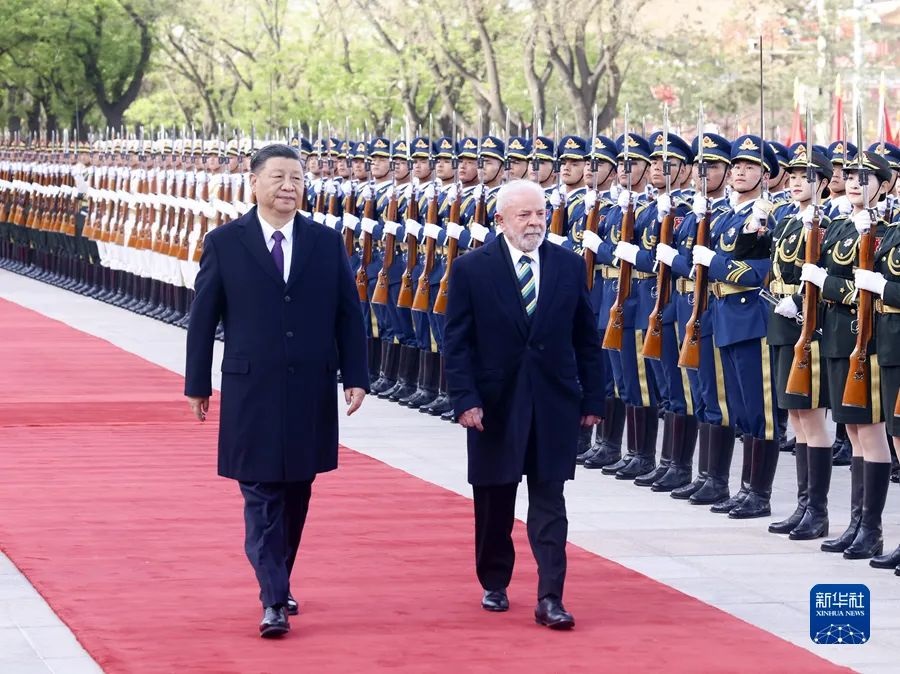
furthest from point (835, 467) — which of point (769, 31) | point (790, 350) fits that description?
point (769, 31)

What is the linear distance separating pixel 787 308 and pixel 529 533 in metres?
2.39

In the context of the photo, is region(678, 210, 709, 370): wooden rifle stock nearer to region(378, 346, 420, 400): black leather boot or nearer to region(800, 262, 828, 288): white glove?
region(800, 262, 828, 288): white glove

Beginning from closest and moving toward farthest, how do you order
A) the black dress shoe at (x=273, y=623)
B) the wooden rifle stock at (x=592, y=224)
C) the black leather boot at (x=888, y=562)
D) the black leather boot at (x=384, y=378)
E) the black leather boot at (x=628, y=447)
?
1. the black dress shoe at (x=273, y=623)
2. the black leather boot at (x=888, y=562)
3. the black leather boot at (x=628, y=447)
4. the wooden rifle stock at (x=592, y=224)
5. the black leather boot at (x=384, y=378)

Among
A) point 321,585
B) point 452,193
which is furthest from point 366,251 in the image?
point 321,585

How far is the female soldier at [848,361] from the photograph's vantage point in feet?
28.1

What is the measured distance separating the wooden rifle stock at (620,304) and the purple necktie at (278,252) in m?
4.06

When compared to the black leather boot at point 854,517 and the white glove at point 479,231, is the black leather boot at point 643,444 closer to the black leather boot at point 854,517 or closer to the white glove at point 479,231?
the white glove at point 479,231

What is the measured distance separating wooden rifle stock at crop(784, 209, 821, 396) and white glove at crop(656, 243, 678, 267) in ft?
4.46

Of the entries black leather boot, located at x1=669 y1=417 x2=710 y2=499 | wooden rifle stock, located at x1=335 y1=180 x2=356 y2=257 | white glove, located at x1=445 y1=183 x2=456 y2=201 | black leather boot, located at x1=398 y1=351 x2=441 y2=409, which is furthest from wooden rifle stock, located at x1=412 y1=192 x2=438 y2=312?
black leather boot, located at x1=669 y1=417 x2=710 y2=499

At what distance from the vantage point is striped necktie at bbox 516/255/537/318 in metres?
7.30

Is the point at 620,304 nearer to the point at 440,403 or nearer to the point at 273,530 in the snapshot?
the point at 440,403

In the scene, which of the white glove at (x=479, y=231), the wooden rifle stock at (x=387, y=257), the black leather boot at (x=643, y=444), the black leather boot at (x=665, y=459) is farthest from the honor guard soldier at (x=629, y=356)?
the wooden rifle stock at (x=387, y=257)

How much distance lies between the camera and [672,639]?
22.7ft

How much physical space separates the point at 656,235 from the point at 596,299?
0.96 m
